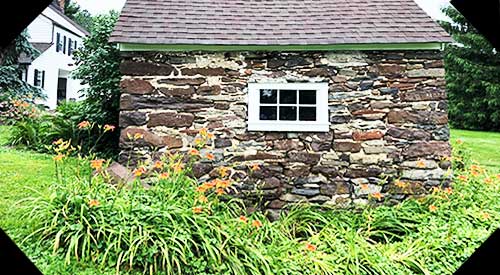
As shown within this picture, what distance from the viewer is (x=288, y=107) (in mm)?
5242

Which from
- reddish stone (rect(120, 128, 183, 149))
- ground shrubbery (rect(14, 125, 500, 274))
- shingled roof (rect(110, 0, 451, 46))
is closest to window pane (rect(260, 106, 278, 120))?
shingled roof (rect(110, 0, 451, 46))

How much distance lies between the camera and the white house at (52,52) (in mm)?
13578

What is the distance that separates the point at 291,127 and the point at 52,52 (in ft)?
38.9

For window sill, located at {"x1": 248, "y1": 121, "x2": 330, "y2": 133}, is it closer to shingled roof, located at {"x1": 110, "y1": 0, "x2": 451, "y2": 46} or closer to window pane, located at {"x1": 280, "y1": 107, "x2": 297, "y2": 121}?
window pane, located at {"x1": 280, "y1": 107, "x2": 297, "y2": 121}

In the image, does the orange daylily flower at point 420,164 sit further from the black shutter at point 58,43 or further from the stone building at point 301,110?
the black shutter at point 58,43

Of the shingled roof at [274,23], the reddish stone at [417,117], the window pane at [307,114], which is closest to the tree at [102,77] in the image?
the shingled roof at [274,23]

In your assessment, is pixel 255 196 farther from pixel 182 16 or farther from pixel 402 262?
pixel 182 16

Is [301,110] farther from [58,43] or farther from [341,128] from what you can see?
[58,43]

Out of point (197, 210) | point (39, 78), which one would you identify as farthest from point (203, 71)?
point (39, 78)

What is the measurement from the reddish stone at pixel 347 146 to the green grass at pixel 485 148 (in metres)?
3.41

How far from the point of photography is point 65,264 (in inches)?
118

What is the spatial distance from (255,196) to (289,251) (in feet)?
4.95

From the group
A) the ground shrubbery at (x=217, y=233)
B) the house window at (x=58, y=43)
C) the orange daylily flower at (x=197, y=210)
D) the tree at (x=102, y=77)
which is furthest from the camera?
the house window at (x=58, y=43)

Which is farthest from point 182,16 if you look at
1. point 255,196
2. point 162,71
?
point 255,196
